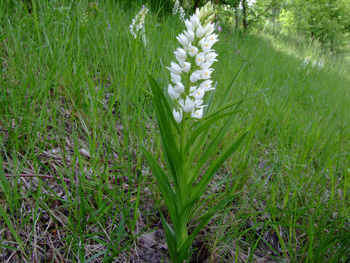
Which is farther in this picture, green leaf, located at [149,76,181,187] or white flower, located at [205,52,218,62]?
white flower, located at [205,52,218,62]

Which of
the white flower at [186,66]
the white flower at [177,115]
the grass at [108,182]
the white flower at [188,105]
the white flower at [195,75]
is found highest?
the white flower at [186,66]

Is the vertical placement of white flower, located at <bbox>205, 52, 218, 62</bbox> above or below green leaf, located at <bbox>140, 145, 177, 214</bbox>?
above

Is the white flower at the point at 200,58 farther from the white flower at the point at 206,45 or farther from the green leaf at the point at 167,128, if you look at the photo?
the green leaf at the point at 167,128

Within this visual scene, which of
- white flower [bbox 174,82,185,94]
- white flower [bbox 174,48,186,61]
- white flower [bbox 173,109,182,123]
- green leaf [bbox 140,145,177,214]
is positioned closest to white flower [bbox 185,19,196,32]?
white flower [bbox 174,48,186,61]

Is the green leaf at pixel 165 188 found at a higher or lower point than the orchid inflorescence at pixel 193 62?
lower

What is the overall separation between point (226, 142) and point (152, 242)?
932 millimetres

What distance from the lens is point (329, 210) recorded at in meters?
1.46

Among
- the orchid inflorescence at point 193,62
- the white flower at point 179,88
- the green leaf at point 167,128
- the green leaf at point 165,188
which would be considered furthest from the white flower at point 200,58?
the green leaf at point 165,188

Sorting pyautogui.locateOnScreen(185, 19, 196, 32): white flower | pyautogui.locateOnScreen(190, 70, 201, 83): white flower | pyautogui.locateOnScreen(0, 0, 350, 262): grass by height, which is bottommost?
pyautogui.locateOnScreen(0, 0, 350, 262): grass

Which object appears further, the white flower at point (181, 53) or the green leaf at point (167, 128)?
the white flower at point (181, 53)

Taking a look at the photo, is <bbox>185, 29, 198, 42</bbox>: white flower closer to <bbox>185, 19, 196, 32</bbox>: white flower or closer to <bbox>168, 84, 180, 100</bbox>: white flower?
<bbox>185, 19, 196, 32</bbox>: white flower

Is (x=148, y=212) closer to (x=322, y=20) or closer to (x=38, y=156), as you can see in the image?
(x=38, y=156)

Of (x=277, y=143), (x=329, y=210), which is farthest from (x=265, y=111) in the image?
(x=329, y=210)

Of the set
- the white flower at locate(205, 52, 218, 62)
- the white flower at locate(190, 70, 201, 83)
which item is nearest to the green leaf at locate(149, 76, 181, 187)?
the white flower at locate(190, 70, 201, 83)
